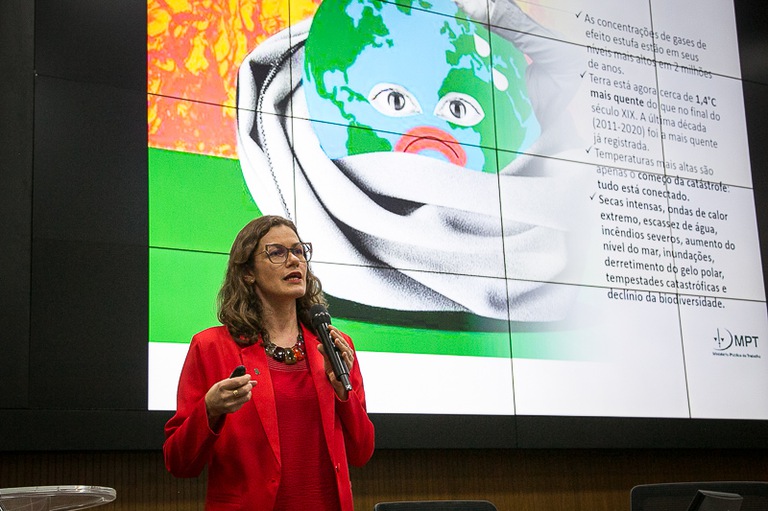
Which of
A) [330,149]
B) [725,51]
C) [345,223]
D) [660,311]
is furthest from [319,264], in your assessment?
[725,51]

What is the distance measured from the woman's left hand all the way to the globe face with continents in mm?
1522

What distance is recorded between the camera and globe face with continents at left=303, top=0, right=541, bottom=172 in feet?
12.3

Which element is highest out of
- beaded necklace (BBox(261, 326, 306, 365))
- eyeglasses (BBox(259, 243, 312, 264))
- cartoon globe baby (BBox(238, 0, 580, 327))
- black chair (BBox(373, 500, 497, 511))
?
cartoon globe baby (BBox(238, 0, 580, 327))

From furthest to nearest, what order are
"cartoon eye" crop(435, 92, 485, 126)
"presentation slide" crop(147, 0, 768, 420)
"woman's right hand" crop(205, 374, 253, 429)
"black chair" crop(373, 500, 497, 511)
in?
"cartoon eye" crop(435, 92, 485, 126)
"presentation slide" crop(147, 0, 768, 420)
"black chair" crop(373, 500, 497, 511)
"woman's right hand" crop(205, 374, 253, 429)

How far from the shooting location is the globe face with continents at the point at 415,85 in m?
3.76

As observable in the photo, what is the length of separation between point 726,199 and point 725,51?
80cm

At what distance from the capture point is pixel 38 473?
305cm

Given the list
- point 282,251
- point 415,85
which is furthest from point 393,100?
point 282,251

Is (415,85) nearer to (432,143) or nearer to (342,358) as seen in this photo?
(432,143)

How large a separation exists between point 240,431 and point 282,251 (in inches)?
18.1

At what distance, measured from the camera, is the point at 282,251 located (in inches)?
96.9

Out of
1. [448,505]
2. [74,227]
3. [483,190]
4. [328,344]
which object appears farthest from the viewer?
[483,190]

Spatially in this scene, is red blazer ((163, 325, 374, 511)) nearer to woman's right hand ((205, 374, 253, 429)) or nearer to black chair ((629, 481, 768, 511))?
woman's right hand ((205, 374, 253, 429))

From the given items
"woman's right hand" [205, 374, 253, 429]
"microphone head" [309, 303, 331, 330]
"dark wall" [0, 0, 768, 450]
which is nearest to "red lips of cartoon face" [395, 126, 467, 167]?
"dark wall" [0, 0, 768, 450]
